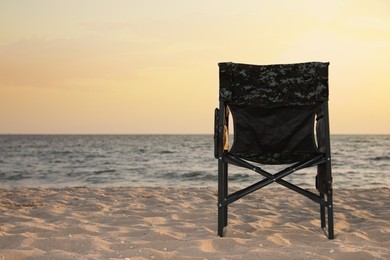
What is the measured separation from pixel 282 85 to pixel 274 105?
19 centimetres

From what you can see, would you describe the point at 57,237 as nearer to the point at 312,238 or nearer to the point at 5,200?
the point at 312,238

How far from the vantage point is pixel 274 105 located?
387 centimetres

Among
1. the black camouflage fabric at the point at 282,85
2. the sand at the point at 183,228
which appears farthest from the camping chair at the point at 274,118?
the sand at the point at 183,228

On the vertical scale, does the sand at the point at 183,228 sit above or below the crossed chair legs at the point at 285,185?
below

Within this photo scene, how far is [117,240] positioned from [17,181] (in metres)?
10.8

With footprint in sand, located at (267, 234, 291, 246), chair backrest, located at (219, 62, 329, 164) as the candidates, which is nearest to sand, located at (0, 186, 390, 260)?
footprint in sand, located at (267, 234, 291, 246)

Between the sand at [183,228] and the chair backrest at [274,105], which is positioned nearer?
the sand at [183,228]

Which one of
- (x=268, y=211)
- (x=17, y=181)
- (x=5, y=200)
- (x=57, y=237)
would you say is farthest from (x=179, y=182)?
(x=57, y=237)

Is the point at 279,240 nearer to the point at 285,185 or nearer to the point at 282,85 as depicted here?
the point at 285,185

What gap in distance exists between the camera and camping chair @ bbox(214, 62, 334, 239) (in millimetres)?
3834

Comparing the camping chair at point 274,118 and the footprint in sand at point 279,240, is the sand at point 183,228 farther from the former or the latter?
the camping chair at point 274,118

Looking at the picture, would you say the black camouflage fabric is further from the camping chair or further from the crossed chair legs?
the crossed chair legs

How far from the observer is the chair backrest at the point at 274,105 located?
3.83 meters

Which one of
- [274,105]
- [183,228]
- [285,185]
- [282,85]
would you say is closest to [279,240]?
[285,185]
